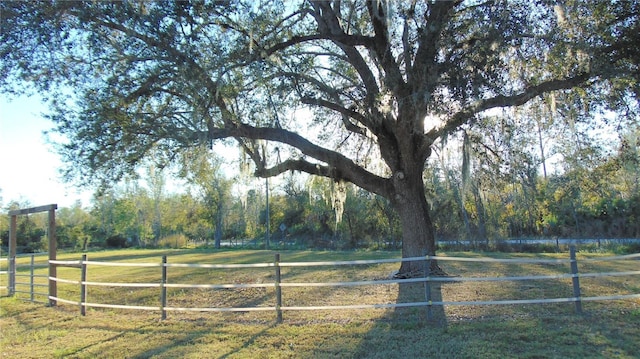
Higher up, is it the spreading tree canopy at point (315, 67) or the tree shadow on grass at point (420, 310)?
the spreading tree canopy at point (315, 67)

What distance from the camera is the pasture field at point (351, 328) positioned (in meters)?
5.65

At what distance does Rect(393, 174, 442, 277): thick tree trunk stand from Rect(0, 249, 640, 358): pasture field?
83 centimetres

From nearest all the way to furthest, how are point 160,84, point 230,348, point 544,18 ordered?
point 230,348
point 544,18
point 160,84

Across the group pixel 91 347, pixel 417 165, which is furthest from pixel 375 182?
pixel 91 347

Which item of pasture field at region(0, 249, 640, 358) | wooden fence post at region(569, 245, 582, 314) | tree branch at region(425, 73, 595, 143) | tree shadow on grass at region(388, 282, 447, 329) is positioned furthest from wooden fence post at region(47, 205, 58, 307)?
wooden fence post at region(569, 245, 582, 314)

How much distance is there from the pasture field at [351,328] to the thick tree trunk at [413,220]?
2.71 ft

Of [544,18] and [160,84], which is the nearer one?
[544,18]

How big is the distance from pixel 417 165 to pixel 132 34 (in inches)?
295

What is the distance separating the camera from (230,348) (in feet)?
19.9

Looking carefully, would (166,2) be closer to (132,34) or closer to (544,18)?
(132,34)

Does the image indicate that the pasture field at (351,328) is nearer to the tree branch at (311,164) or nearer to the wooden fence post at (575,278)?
the wooden fence post at (575,278)

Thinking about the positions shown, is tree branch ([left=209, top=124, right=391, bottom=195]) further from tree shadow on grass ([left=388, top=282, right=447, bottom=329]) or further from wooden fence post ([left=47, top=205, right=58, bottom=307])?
wooden fence post ([left=47, top=205, right=58, bottom=307])

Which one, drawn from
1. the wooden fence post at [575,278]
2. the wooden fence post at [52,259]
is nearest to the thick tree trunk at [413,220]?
the wooden fence post at [575,278]

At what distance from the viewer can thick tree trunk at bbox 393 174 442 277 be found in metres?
11.2
